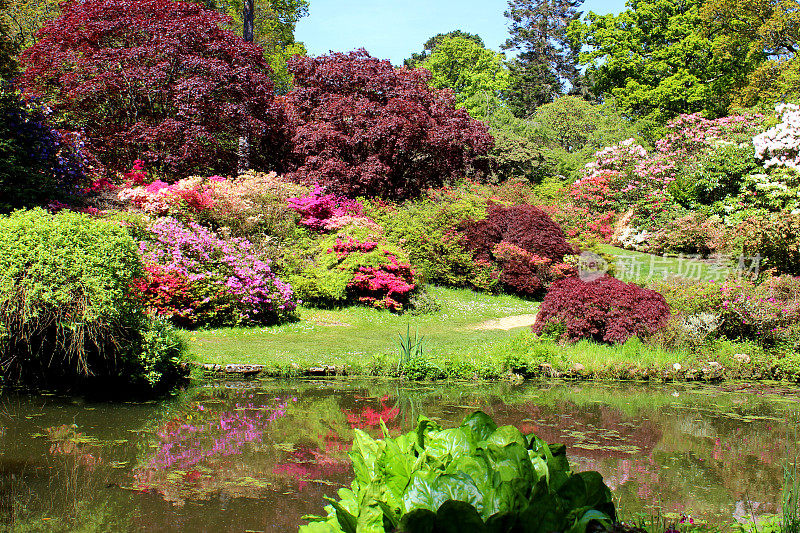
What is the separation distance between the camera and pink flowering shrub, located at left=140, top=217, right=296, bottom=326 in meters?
11.0

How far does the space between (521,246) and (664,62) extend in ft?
64.0

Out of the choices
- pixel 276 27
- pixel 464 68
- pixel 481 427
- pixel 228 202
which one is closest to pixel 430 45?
pixel 464 68

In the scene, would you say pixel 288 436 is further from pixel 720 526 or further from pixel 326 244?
pixel 326 244

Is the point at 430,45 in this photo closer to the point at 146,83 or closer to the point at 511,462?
the point at 146,83

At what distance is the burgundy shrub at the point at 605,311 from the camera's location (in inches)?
400

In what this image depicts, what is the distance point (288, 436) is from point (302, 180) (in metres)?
12.6

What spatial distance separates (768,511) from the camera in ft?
14.2

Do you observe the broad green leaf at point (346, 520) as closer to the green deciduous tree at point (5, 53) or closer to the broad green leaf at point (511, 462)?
the broad green leaf at point (511, 462)

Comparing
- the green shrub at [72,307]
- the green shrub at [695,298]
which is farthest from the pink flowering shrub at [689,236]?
the green shrub at [72,307]

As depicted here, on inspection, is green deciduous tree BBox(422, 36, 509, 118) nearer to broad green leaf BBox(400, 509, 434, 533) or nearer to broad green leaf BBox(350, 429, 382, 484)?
broad green leaf BBox(350, 429, 382, 484)

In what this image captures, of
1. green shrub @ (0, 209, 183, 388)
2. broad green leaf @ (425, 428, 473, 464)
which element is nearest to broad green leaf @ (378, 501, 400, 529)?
broad green leaf @ (425, 428, 473, 464)

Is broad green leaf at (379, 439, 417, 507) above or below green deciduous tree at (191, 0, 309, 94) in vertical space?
below

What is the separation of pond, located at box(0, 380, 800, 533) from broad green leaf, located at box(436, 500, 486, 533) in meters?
2.64

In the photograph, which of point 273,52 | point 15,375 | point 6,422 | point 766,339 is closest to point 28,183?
point 15,375
